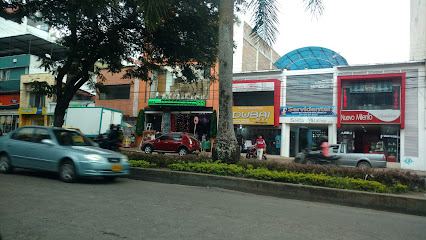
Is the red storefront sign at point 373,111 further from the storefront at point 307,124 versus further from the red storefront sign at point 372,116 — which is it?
the storefront at point 307,124

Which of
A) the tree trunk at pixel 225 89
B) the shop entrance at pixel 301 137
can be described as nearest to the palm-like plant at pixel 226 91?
the tree trunk at pixel 225 89

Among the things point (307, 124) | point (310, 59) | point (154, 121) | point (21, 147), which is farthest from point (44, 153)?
point (310, 59)

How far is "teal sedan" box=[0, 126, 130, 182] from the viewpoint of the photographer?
748cm

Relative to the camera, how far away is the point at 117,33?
1140 centimetres

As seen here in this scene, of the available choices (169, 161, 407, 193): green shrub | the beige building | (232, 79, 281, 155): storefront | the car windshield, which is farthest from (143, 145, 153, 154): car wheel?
the beige building

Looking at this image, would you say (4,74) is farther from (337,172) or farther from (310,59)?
(337,172)

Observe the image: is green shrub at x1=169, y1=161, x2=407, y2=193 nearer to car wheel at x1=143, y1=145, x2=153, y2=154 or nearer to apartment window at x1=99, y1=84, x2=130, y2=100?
car wheel at x1=143, y1=145, x2=153, y2=154

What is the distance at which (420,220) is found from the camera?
5.62m

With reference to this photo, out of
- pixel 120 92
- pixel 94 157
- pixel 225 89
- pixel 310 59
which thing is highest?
pixel 310 59

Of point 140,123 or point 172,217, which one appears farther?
point 140,123

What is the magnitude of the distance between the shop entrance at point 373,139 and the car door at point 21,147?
62.3 ft

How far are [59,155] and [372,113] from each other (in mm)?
19072

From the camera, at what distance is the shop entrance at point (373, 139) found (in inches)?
770

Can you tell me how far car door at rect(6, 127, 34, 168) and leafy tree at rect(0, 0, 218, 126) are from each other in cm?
342
